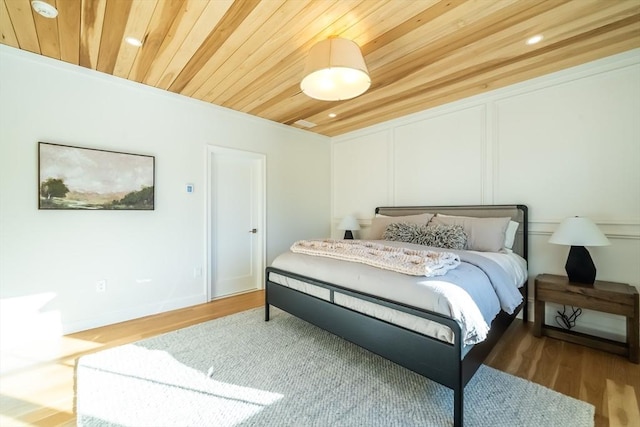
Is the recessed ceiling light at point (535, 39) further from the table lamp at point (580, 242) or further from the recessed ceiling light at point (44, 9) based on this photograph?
the recessed ceiling light at point (44, 9)

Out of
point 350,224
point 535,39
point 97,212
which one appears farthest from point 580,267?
point 97,212

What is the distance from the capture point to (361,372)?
1.95m

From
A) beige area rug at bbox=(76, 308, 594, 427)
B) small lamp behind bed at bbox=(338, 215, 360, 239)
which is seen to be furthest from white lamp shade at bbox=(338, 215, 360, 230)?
beige area rug at bbox=(76, 308, 594, 427)

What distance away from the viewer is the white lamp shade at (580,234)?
2.26 m

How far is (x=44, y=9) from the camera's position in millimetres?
1871

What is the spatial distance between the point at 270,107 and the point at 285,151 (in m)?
0.87

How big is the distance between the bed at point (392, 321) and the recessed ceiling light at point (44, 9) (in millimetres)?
2529

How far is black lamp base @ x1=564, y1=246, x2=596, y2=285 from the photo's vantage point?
7.82 ft

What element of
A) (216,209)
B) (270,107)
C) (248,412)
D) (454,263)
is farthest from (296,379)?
(270,107)

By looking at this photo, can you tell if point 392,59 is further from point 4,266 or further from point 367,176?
point 4,266

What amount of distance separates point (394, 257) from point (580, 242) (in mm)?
1655

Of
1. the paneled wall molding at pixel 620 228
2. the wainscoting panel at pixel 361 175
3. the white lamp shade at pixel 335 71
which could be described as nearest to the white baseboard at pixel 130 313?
the wainscoting panel at pixel 361 175

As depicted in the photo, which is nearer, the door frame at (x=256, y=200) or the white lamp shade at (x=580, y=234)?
the white lamp shade at (x=580, y=234)

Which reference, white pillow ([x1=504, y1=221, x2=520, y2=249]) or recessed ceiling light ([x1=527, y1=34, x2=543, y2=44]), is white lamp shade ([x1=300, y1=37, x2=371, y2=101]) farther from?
white pillow ([x1=504, y1=221, x2=520, y2=249])
